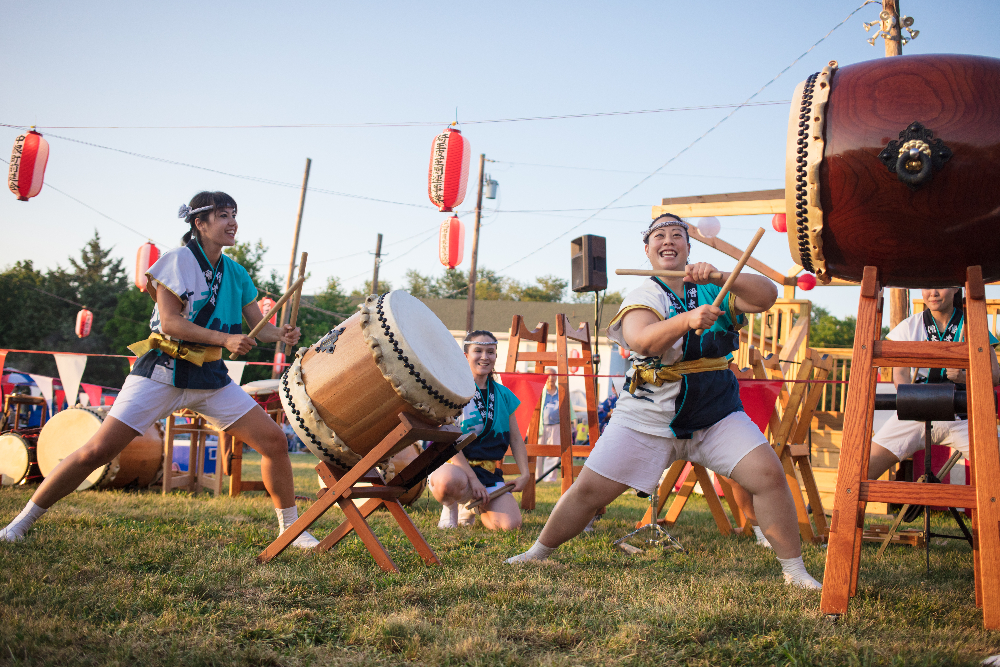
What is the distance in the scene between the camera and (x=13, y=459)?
577cm

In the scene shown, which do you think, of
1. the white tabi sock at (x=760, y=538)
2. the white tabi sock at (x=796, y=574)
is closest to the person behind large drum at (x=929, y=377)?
the white tabi sock at (x=760, y=538)

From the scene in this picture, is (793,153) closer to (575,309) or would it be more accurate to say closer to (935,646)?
(935,646)

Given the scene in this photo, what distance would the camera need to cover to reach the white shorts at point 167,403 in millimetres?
3188

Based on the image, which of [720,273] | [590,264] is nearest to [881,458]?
[720,273]

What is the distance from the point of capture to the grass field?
1886 mm

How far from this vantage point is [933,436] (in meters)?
3.85

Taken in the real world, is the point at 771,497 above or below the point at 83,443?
above

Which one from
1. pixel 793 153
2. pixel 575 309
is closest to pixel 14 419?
pixel 793 153

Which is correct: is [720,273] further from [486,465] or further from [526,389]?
[526,389]

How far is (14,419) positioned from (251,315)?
540 cm

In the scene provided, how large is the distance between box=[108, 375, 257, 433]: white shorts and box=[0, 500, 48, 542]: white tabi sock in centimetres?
55

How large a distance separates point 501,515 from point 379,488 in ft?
Result: 5.04

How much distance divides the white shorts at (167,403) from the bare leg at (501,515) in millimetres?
1760

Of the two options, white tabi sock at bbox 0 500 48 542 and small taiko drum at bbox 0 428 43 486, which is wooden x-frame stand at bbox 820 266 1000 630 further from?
small taiko drum at bbox 0 428 43 486
